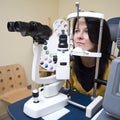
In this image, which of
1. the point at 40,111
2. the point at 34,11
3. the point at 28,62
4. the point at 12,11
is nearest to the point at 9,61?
the point at 28,62

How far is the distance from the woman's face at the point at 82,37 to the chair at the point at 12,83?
119 centimetres

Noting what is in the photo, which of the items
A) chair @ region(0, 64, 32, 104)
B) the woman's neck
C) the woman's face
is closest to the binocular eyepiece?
the woman's face

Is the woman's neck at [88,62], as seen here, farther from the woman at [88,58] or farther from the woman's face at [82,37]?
the woman's face at [82,37]

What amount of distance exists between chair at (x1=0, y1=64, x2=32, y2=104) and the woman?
0.95 metres

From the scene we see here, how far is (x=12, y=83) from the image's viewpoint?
211 cm

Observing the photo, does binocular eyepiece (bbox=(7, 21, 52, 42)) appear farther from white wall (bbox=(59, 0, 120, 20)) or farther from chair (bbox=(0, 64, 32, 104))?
white wall (bbox=(59, 0, 120, 20))

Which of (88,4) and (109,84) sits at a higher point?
(88,4)

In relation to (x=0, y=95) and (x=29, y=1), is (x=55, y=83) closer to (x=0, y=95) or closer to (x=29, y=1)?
(x=0, y=95)

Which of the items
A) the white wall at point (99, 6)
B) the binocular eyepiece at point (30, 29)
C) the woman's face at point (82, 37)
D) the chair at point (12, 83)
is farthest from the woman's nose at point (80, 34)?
the white wall at point (99, 6)

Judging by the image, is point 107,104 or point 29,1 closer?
point 107,104

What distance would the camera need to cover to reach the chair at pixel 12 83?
1.96 m

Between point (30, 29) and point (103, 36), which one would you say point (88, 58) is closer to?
point (103, 36)

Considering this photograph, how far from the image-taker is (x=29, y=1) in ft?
7.54

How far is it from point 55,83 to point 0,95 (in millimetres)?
1262
